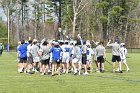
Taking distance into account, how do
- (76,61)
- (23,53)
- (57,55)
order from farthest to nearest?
(23,53)
(76,61)
(57,55)

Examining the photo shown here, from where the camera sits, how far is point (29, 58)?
2547 cm

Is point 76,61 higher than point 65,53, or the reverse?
point 65,53

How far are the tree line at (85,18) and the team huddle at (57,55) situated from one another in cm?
5598

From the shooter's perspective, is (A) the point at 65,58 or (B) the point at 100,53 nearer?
(A) the point at 65,58

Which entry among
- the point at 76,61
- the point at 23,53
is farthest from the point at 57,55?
the point at 23,53

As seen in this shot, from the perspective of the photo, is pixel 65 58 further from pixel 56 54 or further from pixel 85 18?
pixel 85 18

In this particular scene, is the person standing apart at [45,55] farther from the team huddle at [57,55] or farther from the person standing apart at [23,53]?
the person standing apart at [23,53]

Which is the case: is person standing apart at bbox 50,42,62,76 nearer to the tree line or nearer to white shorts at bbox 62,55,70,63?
white shorts at bbox 62,55,70,63

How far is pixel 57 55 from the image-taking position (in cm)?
2345

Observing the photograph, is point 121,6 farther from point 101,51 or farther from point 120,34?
point 101,51

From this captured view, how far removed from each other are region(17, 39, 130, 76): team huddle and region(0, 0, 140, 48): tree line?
184 ft

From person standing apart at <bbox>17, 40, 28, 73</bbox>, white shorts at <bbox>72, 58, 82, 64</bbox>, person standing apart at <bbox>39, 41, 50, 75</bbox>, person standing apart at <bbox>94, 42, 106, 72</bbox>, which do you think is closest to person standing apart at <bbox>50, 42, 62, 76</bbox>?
person standing apart at <bbox>39, 41, 50, 75</bbox>

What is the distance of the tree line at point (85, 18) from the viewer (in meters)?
85.3

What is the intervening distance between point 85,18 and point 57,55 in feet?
231
